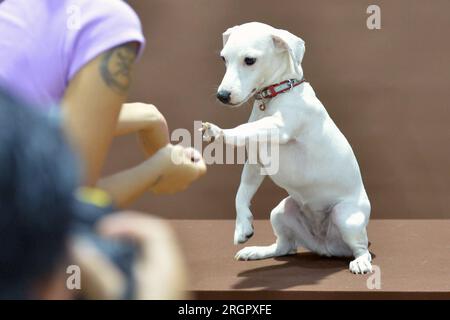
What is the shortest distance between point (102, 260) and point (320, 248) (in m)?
2.15

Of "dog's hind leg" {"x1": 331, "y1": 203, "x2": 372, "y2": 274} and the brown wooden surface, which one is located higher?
"dog's hind leg" {"x1": 331, "y1": 203, "x2": 372, "y2": 274}

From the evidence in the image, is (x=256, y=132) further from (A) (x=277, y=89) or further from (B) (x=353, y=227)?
(B) (x=353, y=227)

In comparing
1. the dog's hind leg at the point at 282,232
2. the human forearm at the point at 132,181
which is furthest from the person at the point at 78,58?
the dog's hind leg at the point at 282,232

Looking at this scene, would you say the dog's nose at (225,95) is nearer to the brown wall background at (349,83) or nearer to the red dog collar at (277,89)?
the red dog collar at (277,89)

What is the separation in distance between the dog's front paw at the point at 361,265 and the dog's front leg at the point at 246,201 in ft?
1.13

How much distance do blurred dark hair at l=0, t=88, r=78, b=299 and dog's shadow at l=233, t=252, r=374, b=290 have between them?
1702 millimetres

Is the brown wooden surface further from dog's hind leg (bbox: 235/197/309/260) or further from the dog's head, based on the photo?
the dog's head

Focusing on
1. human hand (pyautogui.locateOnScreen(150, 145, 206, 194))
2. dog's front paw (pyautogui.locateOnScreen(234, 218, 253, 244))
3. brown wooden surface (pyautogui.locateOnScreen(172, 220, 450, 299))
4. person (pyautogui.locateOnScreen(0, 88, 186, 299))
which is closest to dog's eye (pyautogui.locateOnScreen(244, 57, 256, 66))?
dog's front paw (pyautogui.locateOnScreen(234, 218, 253, 244))

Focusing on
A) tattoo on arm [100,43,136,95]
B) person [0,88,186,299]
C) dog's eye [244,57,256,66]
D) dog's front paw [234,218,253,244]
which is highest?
dog's eye [244,57,256,66]

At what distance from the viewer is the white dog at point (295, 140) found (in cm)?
246

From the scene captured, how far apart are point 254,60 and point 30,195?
198cm

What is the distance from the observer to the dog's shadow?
2248mm

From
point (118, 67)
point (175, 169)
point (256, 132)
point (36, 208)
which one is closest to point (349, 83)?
point (256, 132)
